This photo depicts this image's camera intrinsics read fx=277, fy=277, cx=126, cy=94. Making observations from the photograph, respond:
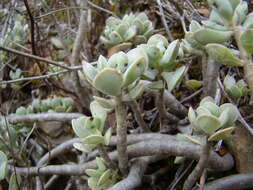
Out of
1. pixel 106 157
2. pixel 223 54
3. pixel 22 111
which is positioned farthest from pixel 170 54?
pixel 22 111

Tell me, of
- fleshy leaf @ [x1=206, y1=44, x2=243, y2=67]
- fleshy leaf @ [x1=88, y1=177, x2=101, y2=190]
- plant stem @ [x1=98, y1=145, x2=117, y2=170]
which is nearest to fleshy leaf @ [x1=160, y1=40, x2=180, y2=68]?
fleshy leaf @ [x1=206, y1=44, x2=243, y2=67]

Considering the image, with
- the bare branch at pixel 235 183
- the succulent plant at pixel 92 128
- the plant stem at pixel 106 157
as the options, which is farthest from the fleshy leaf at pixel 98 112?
the bare branch at pixel 235 183

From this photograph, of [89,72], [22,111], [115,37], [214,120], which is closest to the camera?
[214,120]

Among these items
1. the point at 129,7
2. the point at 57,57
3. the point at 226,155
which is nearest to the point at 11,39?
the point at 57,57

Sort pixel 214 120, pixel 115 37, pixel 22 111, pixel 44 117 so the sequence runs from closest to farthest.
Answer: pixel 214 120
pixel 115 37
pixel 44 117
pixel 22 111

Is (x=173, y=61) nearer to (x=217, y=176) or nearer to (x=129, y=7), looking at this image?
(x=217, y=176)

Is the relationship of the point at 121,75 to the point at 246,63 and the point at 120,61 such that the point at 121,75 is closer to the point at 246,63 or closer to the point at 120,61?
the point at 120,61

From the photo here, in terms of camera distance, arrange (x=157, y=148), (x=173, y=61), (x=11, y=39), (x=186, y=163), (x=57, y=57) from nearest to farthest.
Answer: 1. (x=173, y=61)
2. (x=157, y=148)
3. (x=186, y=163)
4. (x=11, y=39)
5. (x=57, y=57)
